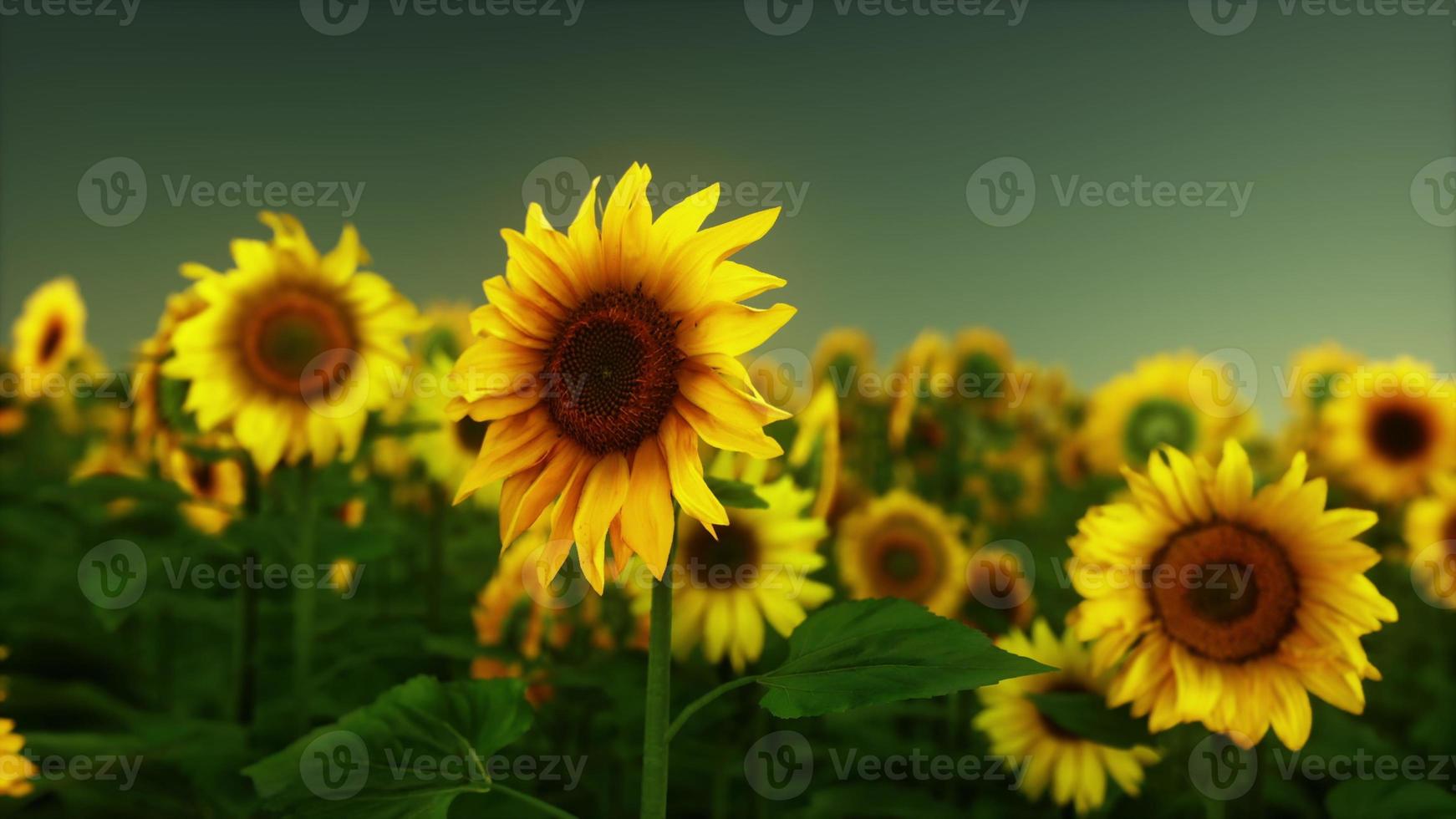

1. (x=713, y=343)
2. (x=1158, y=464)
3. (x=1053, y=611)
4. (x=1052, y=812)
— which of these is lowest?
(x=1052, y=812)

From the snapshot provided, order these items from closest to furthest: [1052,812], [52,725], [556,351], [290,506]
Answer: [556,351], [1052,812], [290,506], [52,725]

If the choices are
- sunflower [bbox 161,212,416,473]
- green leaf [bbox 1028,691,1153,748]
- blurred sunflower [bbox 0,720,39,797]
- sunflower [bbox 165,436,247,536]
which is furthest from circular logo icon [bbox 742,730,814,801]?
sunflower [bbox 165,436,247,536]

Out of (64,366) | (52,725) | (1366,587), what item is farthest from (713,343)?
(64,366)

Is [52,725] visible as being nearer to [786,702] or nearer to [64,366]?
[786,702]

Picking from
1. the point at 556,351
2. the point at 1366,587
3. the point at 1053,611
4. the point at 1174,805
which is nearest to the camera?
the point at 556,351

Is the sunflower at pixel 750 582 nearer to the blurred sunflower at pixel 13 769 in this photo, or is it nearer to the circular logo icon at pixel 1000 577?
the circular logo icon at pixel 1000 577

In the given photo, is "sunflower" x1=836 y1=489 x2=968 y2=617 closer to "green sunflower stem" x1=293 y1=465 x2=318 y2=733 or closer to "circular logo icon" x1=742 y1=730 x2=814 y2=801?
"circular logo icon" x1=742 y1=730 x2=814 y2=801

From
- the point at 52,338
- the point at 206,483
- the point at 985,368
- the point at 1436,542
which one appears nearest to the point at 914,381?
the point at 985,368
